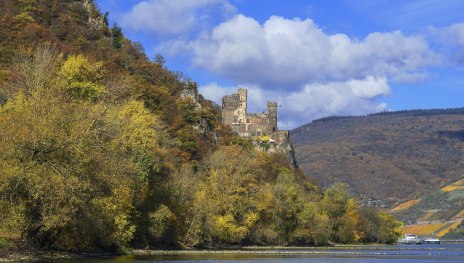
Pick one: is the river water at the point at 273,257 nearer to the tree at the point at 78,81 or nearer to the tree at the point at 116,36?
the tree at the point at 78,81

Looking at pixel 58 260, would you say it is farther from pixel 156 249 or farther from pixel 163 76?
pixel 163 76

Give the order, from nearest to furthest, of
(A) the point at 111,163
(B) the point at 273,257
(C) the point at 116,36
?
1. (A) the point at 111,163
2. (B) the point at 273,257
3. (C) the point at 116,36

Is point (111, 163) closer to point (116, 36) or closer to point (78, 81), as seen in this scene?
point (78, 81)

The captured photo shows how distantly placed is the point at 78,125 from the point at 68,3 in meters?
118

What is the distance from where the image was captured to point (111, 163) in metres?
66.9

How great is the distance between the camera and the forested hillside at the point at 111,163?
5953cm

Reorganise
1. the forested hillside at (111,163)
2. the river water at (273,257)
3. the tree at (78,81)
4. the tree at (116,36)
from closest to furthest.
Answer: the forested hillside at (111,163)
the river water at (273,257)
the tree at (78,81)
the tree at (116,36)

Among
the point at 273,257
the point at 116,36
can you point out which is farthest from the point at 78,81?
the point at 116,36

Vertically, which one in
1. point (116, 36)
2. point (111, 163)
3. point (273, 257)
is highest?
point (116, 36)

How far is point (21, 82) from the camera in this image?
82812mm

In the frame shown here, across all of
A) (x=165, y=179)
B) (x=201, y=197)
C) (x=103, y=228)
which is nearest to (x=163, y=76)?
(x=201, y=197)

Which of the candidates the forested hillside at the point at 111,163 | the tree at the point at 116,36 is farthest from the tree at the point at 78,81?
the tree at the point at 116,36

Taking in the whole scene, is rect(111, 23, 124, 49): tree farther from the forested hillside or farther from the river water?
the river water

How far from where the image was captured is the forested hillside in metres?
59.5
